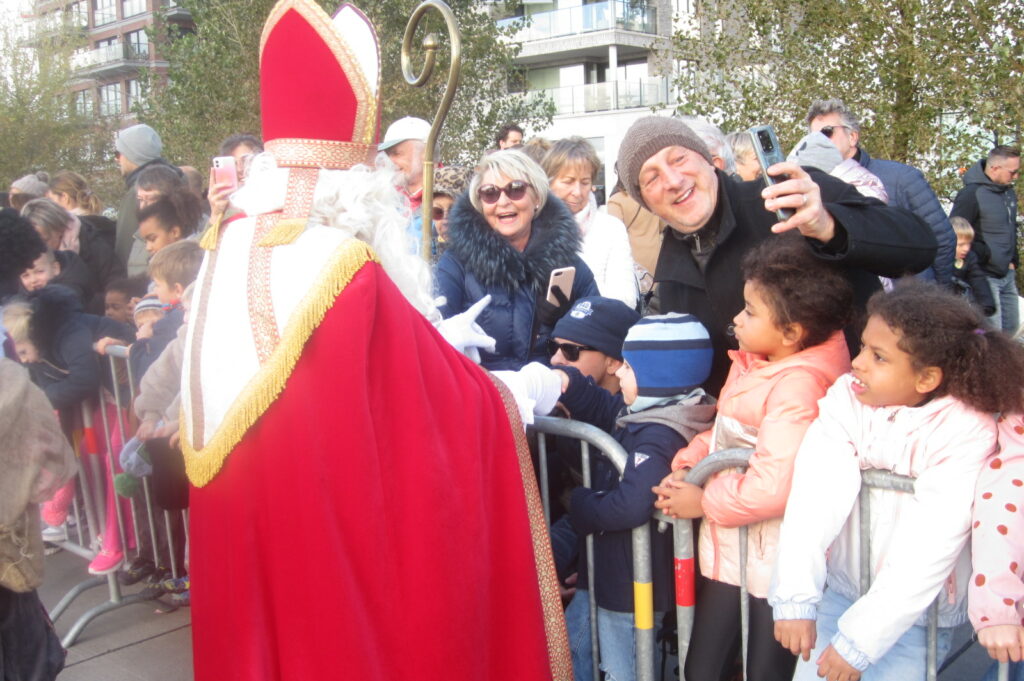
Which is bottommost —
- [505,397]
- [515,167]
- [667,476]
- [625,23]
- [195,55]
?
[667,476]

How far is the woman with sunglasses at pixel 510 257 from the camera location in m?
3.84

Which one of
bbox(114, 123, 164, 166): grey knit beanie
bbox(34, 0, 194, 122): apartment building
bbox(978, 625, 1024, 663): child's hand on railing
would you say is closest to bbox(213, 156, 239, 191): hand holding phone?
bbox(978, 625, 1024, 663): child's hand on railing

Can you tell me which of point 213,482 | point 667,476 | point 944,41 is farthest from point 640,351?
point 944,41

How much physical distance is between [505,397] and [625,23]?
3439 centimetres

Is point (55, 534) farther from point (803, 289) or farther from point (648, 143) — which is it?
point (803, 289)

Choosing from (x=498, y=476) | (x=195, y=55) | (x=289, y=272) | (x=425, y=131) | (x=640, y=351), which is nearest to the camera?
(x=289, y=272)

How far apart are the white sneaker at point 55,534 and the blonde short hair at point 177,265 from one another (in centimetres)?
199

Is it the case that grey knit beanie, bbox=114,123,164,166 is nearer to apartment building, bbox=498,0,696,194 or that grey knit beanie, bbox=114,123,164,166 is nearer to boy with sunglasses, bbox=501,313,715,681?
boy with sunglasses, bbox=501,313,715,681

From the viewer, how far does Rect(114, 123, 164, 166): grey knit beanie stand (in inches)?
264

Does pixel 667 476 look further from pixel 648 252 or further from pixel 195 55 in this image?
pixel 195 55

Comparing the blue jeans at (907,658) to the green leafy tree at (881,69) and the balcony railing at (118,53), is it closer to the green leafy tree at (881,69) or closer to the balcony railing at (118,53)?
the green leafy tree at (881,69)

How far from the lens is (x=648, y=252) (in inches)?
233

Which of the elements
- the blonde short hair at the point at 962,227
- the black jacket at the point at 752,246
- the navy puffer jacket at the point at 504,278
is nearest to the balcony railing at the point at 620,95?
the blonde short hair at the point at 962,227

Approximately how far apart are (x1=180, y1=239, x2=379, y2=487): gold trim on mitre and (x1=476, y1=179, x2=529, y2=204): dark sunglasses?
1656 millimetres
